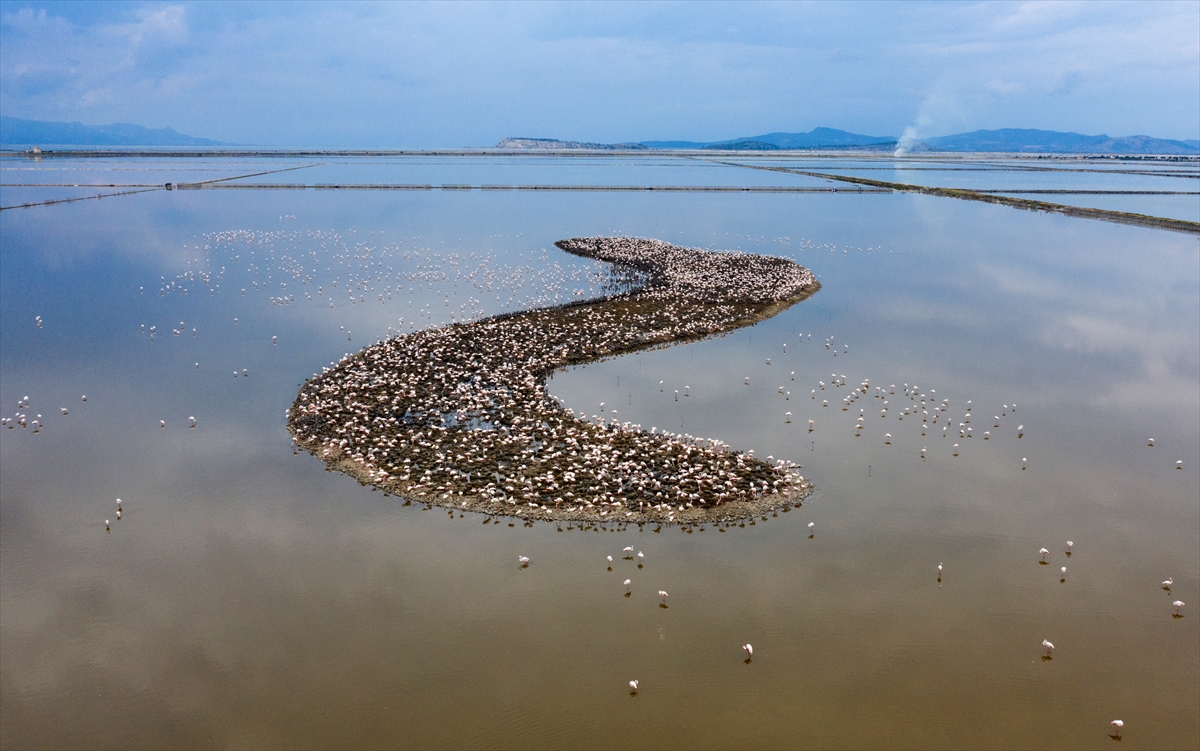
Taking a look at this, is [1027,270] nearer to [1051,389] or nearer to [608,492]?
[1051,389]

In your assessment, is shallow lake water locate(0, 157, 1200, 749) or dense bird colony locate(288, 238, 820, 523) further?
dense bird colony locate(288, 238, 820, 523)

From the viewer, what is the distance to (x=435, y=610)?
866 cm

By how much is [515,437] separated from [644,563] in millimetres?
3929

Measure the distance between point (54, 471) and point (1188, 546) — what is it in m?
17.8

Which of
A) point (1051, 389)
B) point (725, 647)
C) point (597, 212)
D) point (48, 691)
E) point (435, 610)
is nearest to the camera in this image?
point (48, 691)

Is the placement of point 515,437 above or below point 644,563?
above

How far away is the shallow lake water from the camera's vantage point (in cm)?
722

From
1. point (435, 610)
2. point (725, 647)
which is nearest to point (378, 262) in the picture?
point (435, 610)

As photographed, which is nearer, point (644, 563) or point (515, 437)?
point (644, 563)

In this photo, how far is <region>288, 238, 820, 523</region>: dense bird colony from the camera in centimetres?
1089

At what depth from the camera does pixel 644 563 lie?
953 centimetres

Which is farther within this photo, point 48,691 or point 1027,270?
point 1027,270

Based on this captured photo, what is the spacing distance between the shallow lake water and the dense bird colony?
478 mm

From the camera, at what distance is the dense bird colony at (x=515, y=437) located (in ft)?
35.7
